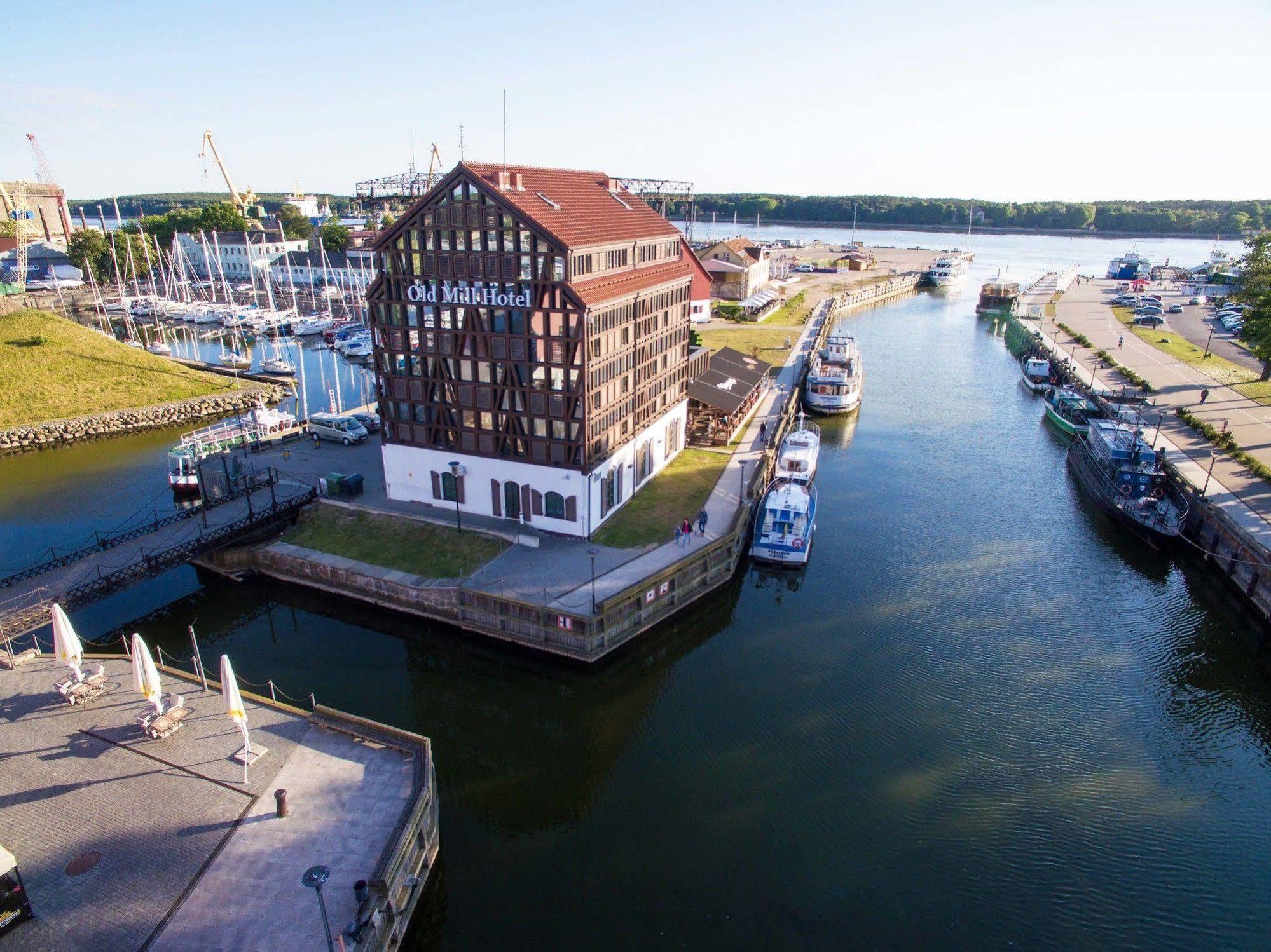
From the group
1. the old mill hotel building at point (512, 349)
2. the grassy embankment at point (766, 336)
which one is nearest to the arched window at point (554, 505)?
the old mill hotel building at point (512, 349)

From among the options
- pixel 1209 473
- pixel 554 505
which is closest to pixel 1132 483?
pixel 1209 473

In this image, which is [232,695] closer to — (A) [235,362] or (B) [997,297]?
(A) [235,362]

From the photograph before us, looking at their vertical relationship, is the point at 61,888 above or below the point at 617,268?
below

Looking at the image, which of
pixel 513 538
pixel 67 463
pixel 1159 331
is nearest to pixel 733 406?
pixel 513 538

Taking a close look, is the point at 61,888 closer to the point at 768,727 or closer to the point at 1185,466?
the point at 768,727

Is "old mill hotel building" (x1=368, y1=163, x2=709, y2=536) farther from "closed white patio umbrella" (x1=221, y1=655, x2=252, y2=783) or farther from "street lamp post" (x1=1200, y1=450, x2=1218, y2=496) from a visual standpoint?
"street lamp post" (x1=1200, y1=450, x2=1218, y2=496)

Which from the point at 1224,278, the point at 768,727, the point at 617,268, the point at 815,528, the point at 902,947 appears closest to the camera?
the point at 902,947

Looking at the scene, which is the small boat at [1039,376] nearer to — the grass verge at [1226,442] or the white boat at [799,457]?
the grass verge at [1226,442]
